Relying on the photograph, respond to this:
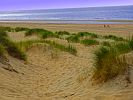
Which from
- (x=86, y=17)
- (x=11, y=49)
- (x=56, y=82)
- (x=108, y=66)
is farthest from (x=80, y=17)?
(x=108, y=66)

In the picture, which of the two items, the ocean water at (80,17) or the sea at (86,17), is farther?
the ocean water at (80,17)

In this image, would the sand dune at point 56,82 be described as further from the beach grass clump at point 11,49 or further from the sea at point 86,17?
the sea at point 86,17

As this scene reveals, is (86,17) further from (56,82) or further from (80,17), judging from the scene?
(56,82)

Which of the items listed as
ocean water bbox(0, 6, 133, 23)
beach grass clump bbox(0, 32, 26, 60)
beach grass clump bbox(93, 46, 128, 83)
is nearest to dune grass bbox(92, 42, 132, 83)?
beach grass clump bbox(93, 46, 128, 83)

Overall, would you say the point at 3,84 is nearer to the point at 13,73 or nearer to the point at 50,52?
the point at 13,73

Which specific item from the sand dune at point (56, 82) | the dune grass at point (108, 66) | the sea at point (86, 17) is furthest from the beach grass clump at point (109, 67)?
the sea at point (86, 17)

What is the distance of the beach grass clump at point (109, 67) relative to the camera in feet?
23.7

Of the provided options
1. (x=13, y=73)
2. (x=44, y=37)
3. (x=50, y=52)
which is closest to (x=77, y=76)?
(x=13, y=73)

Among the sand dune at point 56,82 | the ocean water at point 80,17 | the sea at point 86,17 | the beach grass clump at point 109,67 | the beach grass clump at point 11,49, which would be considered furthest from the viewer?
the ocean water at point 80,17

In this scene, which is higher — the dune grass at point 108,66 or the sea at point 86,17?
the sea at point 86,17

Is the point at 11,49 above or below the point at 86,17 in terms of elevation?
below

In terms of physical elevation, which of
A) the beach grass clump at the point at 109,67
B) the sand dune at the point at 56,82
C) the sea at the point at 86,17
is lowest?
the sand dune at the point at 56,82

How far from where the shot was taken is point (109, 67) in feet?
24.2

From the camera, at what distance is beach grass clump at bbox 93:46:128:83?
7219 mm
